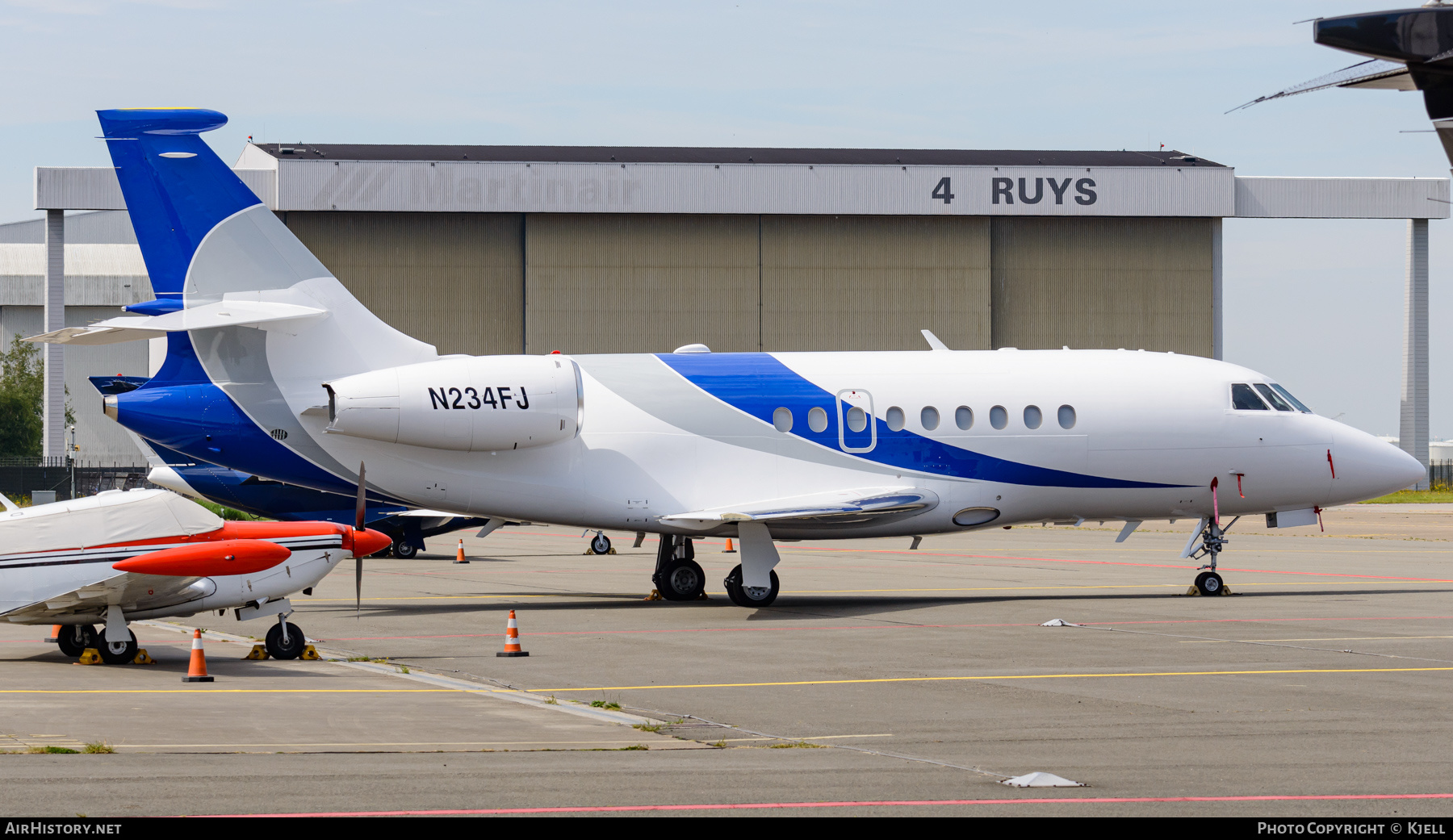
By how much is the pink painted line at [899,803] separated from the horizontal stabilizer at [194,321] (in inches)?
603

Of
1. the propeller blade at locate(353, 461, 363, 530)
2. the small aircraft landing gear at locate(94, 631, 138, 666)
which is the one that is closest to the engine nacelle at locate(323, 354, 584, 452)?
the propeller blade at locate(353, 461, 363, 530)

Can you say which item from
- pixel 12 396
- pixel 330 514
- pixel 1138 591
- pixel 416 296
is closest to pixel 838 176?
pixel 416 296

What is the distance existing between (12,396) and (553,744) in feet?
289

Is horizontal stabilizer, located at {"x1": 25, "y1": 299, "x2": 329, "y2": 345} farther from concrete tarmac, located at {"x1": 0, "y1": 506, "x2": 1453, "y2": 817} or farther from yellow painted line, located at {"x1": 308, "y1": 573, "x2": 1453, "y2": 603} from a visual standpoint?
yellow painted line, located at {"x1": 308, "y1": 573, "x2": 1453, "y2": 603}

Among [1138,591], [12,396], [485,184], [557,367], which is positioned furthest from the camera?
[12,396]

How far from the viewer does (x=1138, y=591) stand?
27609 millimetres

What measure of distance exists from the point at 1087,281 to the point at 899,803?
2606 inches

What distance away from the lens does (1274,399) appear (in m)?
26.5

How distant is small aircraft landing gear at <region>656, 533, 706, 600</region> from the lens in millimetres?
26344

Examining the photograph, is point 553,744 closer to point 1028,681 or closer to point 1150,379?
point 1028,681

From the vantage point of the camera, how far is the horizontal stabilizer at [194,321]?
22516 millimetres

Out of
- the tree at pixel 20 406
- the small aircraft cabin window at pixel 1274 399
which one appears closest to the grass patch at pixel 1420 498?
the small aircraft cabin window at pixel 1274 399

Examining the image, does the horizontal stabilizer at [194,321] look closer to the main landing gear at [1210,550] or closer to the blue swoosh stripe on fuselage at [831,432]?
the blue swoosh stripe on fuselage at [831,432]

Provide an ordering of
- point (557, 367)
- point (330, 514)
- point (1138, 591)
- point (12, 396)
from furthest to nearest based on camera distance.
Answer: point (12, 396), point (330, 514), point (1138, 591), point (557, 367)
